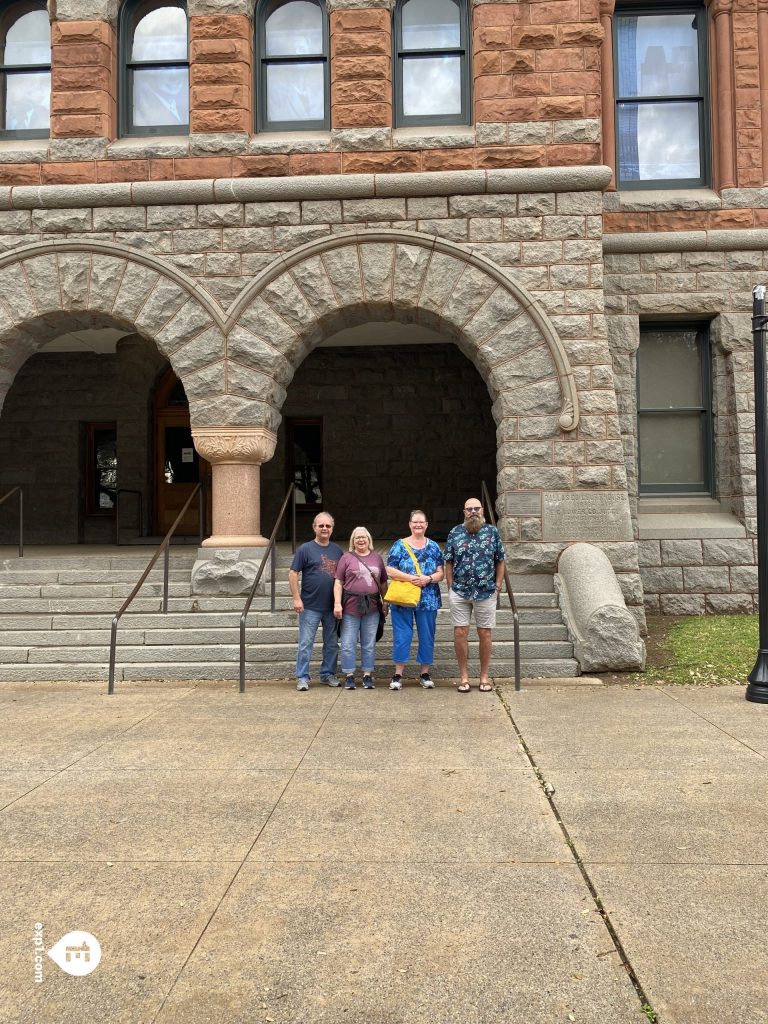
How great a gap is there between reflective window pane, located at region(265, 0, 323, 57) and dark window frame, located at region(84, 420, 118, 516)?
25.7 feet

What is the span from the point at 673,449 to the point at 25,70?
10188 millimetres

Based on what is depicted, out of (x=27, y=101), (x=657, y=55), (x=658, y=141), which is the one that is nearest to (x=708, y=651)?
(x=658, y=141)

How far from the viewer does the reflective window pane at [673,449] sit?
11.4m

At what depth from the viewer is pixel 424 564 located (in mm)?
7641

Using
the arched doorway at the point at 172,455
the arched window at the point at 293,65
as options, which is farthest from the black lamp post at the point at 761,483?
the arched doorway at the point at 172,455

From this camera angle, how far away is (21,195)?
1005cm

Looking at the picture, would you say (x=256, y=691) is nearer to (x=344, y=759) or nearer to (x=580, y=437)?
(x=344, y=759)

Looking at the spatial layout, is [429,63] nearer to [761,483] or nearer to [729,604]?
[761,483]

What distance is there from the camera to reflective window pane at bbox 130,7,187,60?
10602mm

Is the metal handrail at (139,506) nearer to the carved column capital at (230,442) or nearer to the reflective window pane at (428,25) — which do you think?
the carved column capital at (230,442)

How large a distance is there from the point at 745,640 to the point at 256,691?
5.40m

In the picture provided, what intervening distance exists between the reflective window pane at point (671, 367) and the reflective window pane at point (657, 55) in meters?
3.46

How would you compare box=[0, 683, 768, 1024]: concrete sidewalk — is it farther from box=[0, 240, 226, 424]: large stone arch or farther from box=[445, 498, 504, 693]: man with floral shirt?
box=[0, 240, 226, 424]: large stone arch

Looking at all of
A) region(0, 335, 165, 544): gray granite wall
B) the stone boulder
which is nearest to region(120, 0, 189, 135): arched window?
region(0, 335, 165, 544): gray granite wall
